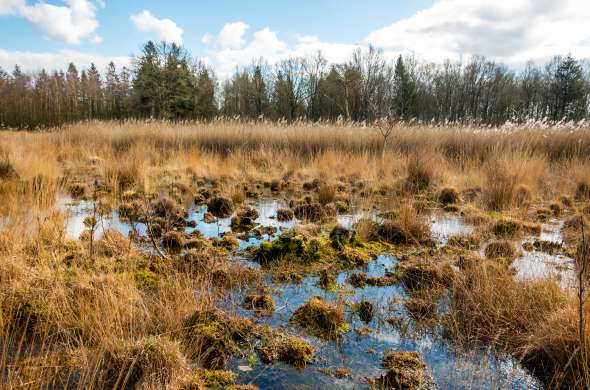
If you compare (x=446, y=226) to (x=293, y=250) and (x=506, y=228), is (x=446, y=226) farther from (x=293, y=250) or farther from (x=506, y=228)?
(x=293, y=250)

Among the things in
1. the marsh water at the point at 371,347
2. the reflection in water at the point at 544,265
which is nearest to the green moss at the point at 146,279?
the marsh water at the point at 371,347

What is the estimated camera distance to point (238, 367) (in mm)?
2123

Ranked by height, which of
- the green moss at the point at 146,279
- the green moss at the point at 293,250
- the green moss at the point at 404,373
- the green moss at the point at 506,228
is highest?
the green moss at the point at 506,228

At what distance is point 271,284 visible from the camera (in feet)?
10.5

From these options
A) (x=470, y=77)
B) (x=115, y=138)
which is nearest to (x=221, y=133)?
(x=115, y=138)

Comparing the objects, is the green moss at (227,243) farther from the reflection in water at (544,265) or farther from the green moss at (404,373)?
the reflection in water at (544,265)

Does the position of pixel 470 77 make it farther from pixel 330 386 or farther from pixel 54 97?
pixel 330 386

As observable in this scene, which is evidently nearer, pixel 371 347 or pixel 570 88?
pixel 371 347

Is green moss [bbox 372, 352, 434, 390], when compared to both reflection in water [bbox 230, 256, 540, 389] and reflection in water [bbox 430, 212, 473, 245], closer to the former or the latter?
reflection in water [bbox 230, 256, 540, 389]

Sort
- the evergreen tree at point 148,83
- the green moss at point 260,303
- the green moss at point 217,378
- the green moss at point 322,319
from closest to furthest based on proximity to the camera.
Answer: the green moss at point 217,378 < the green moss at point 322,319 < the green moss at point 260,303 < the evergreen tree at point 148,83

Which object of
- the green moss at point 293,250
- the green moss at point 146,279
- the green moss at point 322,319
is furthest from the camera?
the green moss at point 293,250

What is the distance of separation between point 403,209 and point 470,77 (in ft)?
157

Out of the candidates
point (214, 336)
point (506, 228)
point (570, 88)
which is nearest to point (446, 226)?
point (506, 228)

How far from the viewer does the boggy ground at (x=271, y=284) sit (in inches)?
80.4
